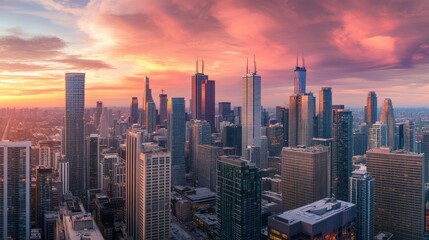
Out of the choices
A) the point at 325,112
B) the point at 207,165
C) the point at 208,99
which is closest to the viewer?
the point at 207,165

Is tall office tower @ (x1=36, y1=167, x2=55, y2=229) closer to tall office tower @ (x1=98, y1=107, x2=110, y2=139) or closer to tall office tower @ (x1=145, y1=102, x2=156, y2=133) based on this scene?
tall office tower @ (x1=98, y1=107, x2=110, y2=139)

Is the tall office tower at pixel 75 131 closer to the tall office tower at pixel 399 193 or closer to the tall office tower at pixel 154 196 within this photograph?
the tall office tower at pixel 154 196

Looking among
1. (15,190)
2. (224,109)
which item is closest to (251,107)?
(224,109)

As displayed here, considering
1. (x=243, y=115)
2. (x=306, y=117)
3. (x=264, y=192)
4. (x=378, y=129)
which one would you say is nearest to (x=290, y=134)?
(x=306, y=117)

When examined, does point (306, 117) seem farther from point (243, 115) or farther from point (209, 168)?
point (209, 168)

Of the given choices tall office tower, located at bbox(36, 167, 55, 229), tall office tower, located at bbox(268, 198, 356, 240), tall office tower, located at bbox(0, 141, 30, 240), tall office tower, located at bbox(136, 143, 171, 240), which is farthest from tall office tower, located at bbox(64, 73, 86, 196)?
tall office tower, located at bbox(268, 198, 356, 240)

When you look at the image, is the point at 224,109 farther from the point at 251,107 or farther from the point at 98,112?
the point at 98,112
